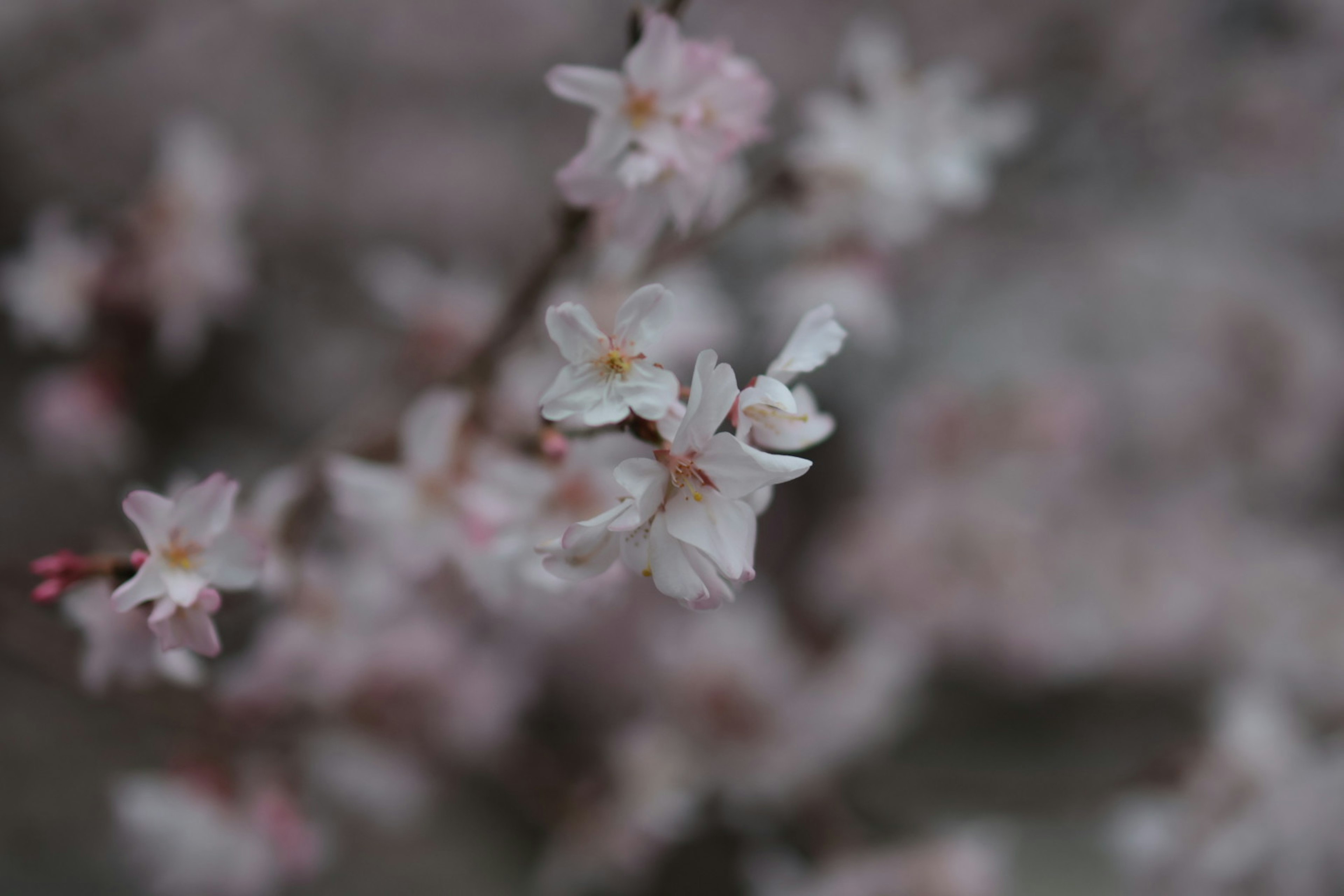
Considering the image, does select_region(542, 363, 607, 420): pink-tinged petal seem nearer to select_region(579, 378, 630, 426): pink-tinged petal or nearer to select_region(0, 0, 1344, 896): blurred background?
select_region(579, 378, 630, 426): pink-tinged petal

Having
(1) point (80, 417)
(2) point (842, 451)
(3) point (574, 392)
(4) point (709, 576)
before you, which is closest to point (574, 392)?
(3) point (574, 392)

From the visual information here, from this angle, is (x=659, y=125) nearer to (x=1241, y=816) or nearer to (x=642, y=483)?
(x=642, y=483)

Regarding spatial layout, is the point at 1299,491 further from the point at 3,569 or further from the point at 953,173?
the point at 3,569

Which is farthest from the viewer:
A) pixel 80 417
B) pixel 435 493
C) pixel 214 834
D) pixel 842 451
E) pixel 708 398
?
pixel 842 451

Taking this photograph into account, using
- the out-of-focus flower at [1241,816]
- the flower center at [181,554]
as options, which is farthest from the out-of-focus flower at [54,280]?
the out-of-focus flower at [1241,816]

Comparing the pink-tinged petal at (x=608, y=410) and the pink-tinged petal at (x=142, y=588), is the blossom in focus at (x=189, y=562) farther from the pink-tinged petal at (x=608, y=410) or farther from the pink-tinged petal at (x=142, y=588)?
the pink-tinged petal at (x=608, y=410)

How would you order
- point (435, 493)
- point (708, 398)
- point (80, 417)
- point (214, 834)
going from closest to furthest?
point (708, 398) → point (435, 493) → point (214, 834) → point (80, 417)
